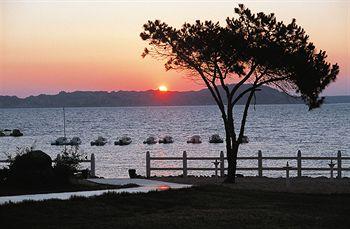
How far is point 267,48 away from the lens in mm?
28016

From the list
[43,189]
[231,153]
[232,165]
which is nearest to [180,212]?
[43,189]

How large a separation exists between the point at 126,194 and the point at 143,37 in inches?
512

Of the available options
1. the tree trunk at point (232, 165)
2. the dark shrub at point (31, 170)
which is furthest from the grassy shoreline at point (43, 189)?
the tree trunk at point (232, 165)

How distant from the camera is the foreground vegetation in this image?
47.4 ft

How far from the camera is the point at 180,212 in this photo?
52.6ft

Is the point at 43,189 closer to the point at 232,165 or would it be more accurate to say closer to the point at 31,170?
the point at 31,170

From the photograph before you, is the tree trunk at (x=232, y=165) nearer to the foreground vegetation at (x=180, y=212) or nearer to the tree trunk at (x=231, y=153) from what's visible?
the tree trunk at (x=231, y=153)

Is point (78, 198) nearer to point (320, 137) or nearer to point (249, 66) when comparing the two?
point (249, 66)

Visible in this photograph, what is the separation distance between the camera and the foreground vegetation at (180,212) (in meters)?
14.4

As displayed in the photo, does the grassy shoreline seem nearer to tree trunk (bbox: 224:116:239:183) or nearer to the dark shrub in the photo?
the dark shrub

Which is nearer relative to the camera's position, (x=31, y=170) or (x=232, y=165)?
(x=31, y=170)

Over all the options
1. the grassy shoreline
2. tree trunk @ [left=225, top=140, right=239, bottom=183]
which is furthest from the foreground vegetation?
tree trunk @ [left=225, top=140, right=239, bottom=183]

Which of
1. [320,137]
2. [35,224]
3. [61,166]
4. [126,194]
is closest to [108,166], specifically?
[61,166]

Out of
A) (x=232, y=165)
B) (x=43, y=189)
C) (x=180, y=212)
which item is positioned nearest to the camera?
(x=180, y=212)
